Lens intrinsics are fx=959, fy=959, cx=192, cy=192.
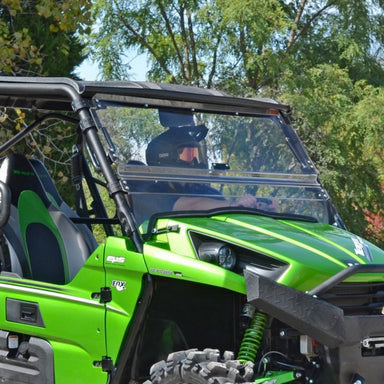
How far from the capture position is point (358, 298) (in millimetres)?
4789

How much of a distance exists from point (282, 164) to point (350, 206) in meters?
9.65

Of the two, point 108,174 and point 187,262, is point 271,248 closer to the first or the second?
point 187,262

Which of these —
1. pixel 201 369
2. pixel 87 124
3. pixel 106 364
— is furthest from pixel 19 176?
pixel 201 369

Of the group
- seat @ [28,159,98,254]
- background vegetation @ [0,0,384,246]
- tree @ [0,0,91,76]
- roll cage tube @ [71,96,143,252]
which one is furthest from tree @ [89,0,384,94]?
roll cage tube @ [71,96,143,252]

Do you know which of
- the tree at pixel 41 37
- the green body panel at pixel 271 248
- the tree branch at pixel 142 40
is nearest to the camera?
the green body panel at pixel 271 248

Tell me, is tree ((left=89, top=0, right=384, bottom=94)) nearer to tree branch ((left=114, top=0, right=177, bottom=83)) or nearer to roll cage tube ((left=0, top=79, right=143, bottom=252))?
tree branch ((left=114, top=0, right=177, bottom=83))

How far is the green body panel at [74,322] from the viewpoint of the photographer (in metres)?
4.96

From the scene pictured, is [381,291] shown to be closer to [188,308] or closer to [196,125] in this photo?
[188,308]

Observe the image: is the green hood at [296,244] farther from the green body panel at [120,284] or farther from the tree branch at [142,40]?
the tree branch at [142,40]

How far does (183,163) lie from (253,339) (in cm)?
124

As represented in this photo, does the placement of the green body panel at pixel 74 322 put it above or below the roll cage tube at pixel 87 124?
below

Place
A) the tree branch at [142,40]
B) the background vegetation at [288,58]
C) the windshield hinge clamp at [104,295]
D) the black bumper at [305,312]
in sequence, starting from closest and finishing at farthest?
the black bumper at [305,312], the windshield hinge clamp at [104,295], the background vegetation at [288,58], the tree branch at [142,40]

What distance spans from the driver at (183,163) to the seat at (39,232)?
40.3 inches

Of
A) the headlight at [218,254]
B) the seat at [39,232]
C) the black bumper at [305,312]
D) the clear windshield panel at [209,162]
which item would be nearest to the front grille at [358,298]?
the black bumper at [305,312]
